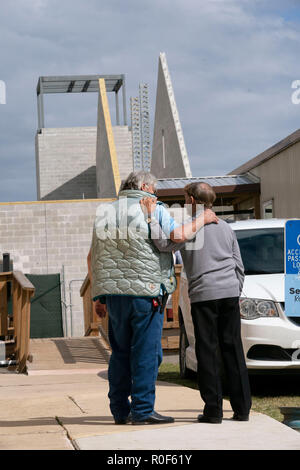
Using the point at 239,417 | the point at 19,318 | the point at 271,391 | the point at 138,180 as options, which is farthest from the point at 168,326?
the point at 138,180

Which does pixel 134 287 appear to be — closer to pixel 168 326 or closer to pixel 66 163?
pixel 168 326

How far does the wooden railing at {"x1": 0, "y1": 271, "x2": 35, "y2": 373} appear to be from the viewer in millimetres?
10094

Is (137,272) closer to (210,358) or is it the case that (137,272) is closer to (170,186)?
(210,358)

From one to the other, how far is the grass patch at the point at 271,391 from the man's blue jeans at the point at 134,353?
138 centimetres

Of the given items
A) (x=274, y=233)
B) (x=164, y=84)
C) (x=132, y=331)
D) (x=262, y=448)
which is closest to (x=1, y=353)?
(x=274, y=233)

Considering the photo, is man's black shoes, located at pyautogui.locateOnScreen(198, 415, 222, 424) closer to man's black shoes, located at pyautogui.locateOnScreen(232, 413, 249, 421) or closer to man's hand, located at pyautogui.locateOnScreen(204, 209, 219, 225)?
man's black shoes, located at pyautogui.locateOnScreen(232, 413, 249, 421)

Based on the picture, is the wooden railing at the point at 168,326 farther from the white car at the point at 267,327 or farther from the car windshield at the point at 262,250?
the white car at the point at 267,327

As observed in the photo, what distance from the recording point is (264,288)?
24.5 feet

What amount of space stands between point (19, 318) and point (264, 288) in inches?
175

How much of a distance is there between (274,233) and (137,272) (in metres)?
3.75

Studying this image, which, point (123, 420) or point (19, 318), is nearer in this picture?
point (123, 420)

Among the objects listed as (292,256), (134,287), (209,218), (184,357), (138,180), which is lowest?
(184,357)

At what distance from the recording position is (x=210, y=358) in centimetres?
531

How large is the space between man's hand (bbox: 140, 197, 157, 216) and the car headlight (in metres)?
2.37
